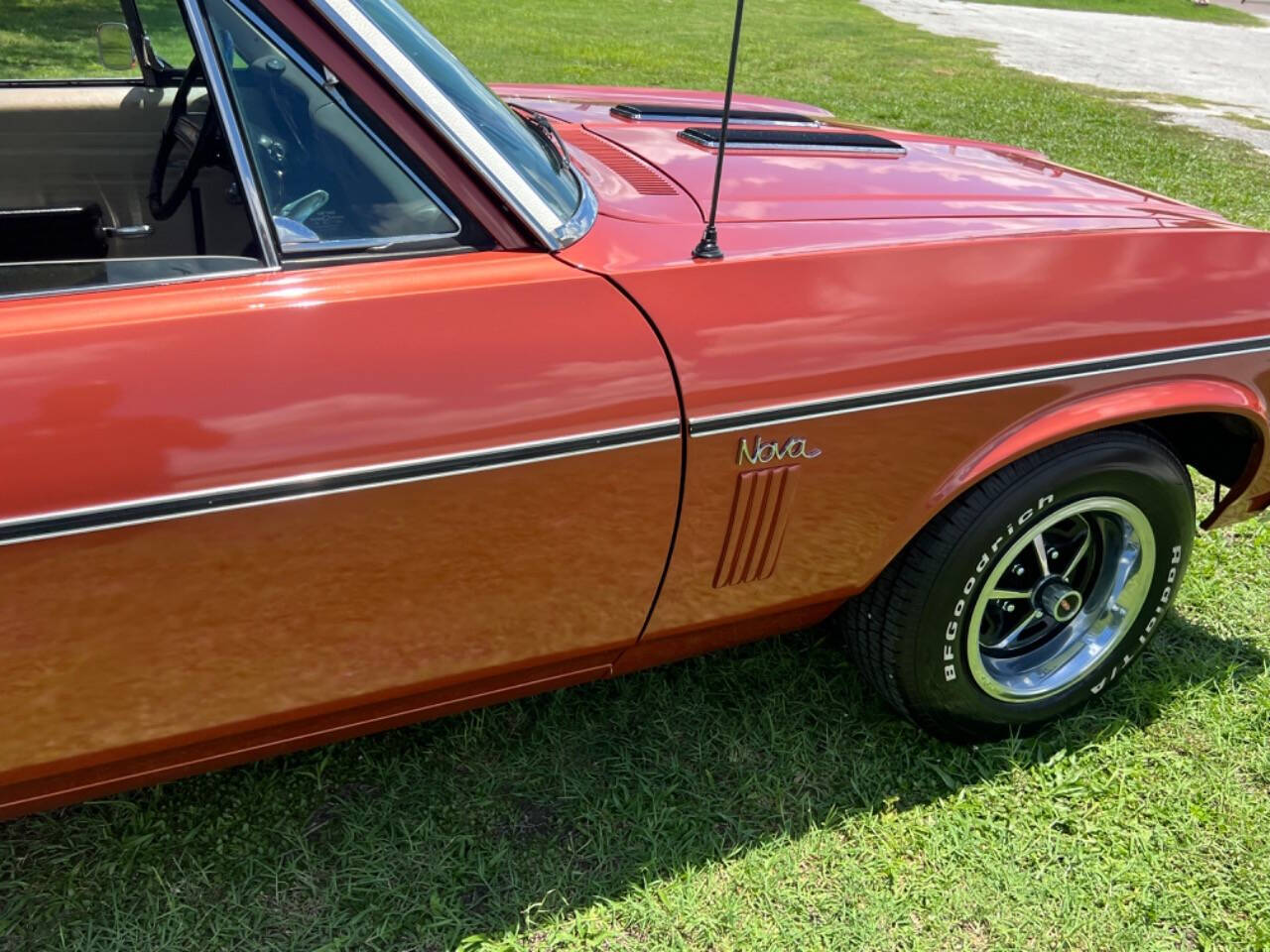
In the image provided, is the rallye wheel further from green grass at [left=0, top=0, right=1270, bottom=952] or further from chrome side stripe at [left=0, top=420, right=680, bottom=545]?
chrome side stripe at [left=0, top=420, right=680, bottom=545]

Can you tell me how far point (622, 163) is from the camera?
2152mm

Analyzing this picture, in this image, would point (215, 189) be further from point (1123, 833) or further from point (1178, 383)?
point (1123, 833)

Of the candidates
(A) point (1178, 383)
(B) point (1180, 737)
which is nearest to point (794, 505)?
(A) point (1178, 383)

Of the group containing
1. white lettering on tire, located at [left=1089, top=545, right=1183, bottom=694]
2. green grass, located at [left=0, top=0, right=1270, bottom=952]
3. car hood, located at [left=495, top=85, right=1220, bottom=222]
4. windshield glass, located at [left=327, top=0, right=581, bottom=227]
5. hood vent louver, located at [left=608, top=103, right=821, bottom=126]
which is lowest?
green grass, located at [left=0, top=0, right=1270, bottom=952]

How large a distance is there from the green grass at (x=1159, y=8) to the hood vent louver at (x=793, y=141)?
2661 cm

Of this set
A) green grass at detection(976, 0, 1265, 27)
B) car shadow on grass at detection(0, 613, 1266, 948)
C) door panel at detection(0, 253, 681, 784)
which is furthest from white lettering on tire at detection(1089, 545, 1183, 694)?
green grass at detection(976, 0, 1265, 27)

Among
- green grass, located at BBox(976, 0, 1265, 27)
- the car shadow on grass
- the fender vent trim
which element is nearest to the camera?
the fender vent trim

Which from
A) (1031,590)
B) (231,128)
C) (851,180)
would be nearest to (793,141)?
(851,180)

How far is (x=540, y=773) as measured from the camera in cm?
224

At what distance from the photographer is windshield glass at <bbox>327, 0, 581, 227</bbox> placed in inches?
64.6

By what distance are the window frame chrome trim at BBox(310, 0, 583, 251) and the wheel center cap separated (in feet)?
4.43

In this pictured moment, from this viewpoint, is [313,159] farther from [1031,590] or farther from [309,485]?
[1031,590]

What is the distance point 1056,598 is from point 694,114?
1476 millimetres

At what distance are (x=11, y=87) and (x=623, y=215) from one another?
5.33 ft
